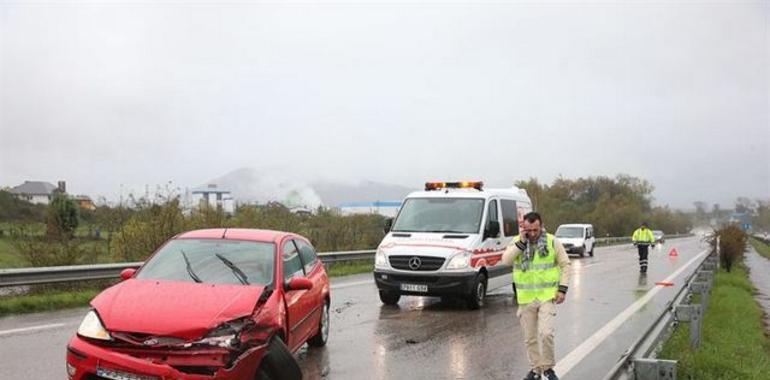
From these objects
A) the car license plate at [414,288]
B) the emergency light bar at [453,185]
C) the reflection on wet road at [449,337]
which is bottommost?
the reflection on wet road at [449,337]

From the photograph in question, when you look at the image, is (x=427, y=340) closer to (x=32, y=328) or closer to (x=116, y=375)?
(x=116, y=375)

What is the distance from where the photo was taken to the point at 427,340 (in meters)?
9.27

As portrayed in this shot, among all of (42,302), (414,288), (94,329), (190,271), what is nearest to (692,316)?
(414,288)

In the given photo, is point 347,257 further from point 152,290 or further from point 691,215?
point 691,215

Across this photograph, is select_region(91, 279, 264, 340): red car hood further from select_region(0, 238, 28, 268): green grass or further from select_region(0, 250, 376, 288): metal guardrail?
select_region(0, 238, 28, 268): green grass

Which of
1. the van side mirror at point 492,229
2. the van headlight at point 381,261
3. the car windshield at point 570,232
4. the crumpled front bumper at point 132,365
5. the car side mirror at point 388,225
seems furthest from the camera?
the car windshield at point 570,232

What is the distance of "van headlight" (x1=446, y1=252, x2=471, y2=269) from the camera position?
12000 millimetres

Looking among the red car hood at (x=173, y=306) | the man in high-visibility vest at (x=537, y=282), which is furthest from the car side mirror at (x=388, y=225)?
the red car hood at (x=173, y=306)

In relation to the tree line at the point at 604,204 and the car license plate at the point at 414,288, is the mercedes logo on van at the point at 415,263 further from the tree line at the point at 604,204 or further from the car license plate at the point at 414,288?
the tree line at the point at 604,204

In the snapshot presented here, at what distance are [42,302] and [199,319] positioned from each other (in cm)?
816

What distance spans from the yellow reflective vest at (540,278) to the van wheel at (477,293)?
17.0ft

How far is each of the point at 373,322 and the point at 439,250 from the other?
6.62 feet

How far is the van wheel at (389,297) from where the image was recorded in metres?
12.9

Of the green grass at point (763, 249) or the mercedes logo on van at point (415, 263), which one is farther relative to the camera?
the green grass at point (763, 249)
